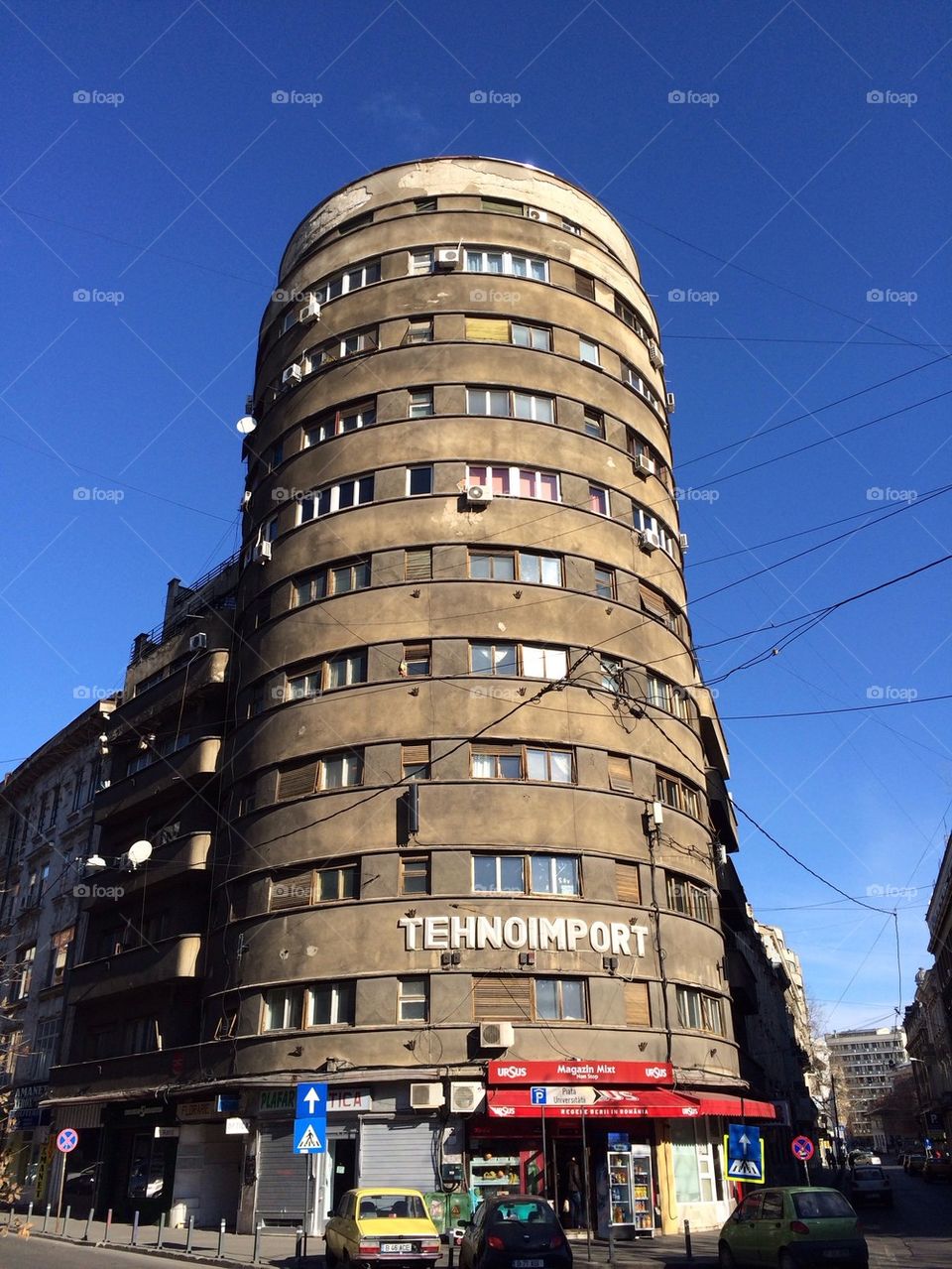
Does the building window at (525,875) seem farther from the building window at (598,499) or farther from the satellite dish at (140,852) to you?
the satellite dish at (140,852)

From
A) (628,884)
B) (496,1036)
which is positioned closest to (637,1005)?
(628,884)

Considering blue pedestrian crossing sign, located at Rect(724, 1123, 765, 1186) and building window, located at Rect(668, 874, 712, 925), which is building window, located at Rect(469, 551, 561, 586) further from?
blue pedestrian crossing sign, located at Rect(724, 1123, 765, 1186)

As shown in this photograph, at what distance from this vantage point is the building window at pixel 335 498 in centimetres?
3362

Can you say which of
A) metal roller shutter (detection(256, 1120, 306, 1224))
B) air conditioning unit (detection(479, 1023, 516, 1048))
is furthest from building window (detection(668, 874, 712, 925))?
metal roller shutter (detection(256, 1120, 306, 1224))

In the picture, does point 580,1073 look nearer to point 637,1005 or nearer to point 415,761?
point 637,1005

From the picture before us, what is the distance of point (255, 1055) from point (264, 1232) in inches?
164

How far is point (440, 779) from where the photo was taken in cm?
2870

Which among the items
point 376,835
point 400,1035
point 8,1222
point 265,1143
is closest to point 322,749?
point 376,835

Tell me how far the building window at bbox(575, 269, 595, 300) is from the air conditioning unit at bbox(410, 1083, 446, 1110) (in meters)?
27.1

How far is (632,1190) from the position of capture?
84.6 ft

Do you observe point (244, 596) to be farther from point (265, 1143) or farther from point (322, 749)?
point (265, 1143)

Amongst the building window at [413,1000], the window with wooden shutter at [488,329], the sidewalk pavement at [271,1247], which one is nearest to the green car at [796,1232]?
the sidewalk pavement at [271,1247]

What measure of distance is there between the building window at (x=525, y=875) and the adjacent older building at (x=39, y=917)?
64.8 ft

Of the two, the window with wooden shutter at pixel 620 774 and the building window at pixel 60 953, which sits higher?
the window with wooden shutter at pixel 620 774
